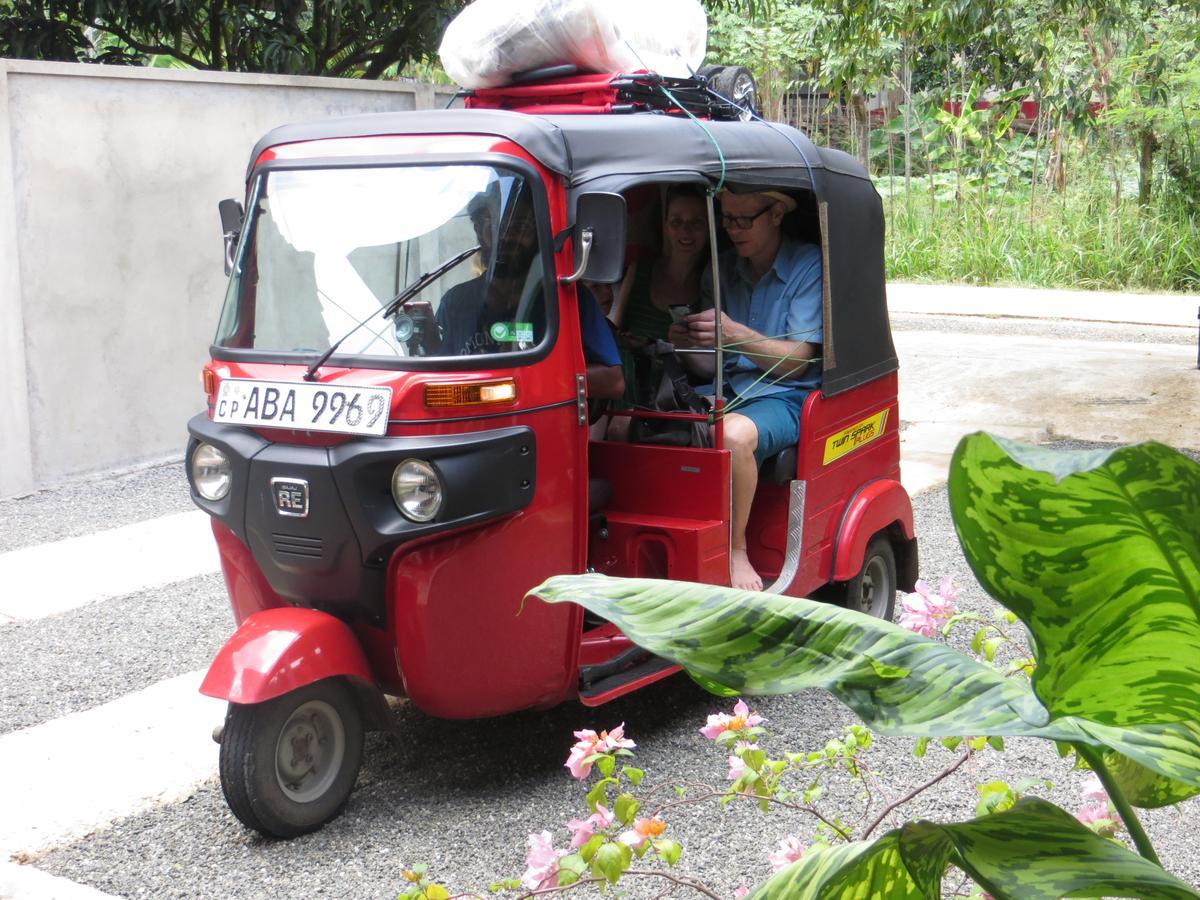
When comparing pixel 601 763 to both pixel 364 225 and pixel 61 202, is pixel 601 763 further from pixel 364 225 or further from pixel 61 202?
pixel 61 202

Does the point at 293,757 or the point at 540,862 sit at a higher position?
the point at 540,862

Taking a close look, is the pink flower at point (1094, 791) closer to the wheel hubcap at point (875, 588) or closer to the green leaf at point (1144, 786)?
the green leaf at point (1144, 786)

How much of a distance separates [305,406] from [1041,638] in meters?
3.13

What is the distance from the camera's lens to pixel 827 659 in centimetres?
113

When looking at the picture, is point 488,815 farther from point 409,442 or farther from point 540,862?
point 540,862

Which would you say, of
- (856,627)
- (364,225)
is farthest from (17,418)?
(856,627)

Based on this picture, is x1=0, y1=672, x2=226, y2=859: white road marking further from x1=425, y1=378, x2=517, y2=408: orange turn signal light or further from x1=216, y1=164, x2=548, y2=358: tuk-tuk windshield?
x1=425, y1=378, x2=517, y2=408: orange turn signal light

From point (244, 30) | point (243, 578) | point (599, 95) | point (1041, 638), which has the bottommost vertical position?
point (243, 578)

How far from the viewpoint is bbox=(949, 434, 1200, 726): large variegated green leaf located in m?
1.01

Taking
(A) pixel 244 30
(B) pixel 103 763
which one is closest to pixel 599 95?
(B) pixel 103 763

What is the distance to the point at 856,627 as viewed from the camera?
115 centimetres

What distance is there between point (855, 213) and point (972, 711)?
4.46m

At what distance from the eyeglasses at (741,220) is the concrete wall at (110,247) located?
4852 millimetres

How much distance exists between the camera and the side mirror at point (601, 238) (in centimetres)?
406
